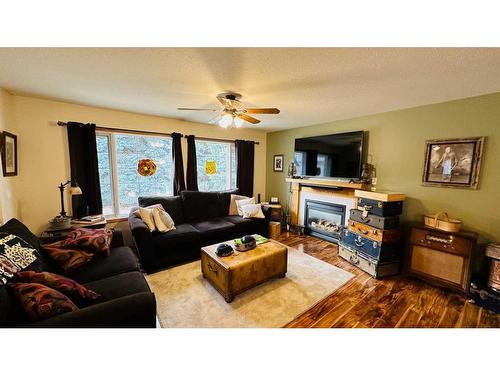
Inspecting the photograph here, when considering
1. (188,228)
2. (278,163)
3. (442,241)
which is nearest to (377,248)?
(442,241)

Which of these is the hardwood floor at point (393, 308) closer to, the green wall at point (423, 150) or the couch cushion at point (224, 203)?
the green wall at point (423, 150)

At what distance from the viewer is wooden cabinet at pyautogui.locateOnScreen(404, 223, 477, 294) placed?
1967 millimetres

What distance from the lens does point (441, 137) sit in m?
2.29

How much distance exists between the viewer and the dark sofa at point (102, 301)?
2.92 feet

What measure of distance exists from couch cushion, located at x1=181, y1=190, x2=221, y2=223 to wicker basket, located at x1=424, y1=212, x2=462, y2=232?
119 inches

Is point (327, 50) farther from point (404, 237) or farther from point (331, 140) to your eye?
point (404, 237)

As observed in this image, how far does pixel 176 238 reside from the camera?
2477mm

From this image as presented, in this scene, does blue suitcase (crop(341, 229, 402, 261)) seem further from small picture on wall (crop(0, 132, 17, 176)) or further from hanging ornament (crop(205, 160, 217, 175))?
small picture on wall (crop(0, 132, 17, 176))

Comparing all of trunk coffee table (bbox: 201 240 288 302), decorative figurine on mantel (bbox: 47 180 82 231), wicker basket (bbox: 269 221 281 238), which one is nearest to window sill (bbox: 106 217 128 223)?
decorative figurine on mantel (bbox: 47 180 82 231)

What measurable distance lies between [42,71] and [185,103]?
129cm

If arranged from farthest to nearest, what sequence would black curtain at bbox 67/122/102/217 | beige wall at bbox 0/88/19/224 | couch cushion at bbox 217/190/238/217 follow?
couch cushion at bbox 217/190/238/217 < black curtain at bbox 67/122/102/217 < beige wall at bbox 0/88/19/224

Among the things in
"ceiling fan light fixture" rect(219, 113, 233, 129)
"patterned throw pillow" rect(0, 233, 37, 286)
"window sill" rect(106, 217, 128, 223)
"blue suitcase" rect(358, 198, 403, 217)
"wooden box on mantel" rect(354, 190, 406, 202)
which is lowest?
"window sill" rect(106, 217, 128, 223)

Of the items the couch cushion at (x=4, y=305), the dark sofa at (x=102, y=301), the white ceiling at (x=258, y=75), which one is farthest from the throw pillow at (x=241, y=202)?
the couch cushion at (x=4, y=305)
